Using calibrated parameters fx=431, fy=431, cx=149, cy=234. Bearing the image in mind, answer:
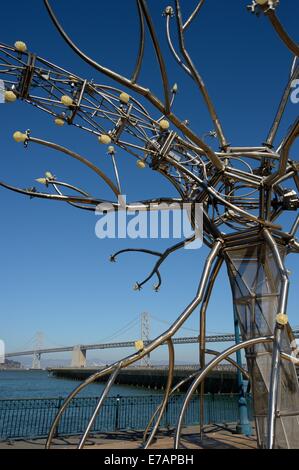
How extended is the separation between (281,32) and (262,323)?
212 inches

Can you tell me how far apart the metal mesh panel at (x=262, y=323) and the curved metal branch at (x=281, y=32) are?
4063 mm

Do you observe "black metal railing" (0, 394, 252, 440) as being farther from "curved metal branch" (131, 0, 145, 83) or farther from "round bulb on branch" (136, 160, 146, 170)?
"curved metal branch" (131, 0, 145, 83)

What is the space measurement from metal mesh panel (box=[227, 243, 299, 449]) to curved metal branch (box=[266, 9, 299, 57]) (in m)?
4.06

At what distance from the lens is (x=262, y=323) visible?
8.69 m

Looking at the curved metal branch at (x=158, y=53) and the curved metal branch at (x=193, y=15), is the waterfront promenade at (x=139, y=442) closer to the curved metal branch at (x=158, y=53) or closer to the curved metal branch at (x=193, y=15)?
the curved metal branch at (x=158, y=53)

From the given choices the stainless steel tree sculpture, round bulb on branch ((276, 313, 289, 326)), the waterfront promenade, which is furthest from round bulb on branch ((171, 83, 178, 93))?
the waterfront promenade

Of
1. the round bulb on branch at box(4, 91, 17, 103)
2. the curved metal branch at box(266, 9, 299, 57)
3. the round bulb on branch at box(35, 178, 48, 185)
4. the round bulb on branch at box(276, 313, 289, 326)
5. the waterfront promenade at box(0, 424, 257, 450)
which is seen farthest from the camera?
the waterfront promenade at box(0, 424, 257, 450)

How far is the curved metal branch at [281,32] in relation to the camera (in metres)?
5.41

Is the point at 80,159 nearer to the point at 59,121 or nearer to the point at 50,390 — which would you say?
the point at 59,121

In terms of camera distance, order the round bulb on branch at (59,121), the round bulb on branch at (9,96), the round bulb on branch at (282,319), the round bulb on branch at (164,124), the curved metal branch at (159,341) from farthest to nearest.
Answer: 1. the round bulb on branch at (164,124)
2. the round bulb on branch at (59,121)
3. the round bulb on branch at (282,319)
4. the curved metal branch at (159,341)
5. the round bulb on branch at (9,96)

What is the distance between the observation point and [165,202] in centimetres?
982

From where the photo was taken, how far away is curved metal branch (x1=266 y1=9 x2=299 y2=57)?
5410mm

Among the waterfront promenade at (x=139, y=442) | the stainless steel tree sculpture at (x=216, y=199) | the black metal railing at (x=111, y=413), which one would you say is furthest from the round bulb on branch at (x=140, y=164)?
the black metal railing at (x=111, y=413)
